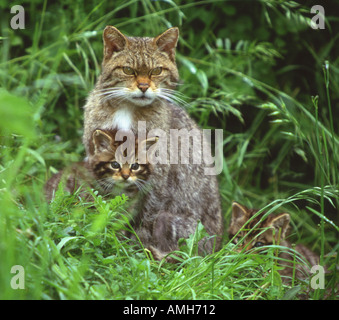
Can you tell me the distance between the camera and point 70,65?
16.9 feet

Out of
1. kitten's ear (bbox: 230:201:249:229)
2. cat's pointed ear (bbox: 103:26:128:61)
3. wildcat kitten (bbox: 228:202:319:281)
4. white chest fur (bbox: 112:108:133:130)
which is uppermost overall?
cat's pointed ear (bbox: 103:26:128:61)

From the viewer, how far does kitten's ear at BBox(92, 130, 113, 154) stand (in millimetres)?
3867

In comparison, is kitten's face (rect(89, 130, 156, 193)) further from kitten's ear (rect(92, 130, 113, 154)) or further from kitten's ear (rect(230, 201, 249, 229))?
kitten's ear (rect(230, 201, 249, 229))

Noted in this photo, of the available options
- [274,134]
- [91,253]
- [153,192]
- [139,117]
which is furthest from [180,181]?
[274,134]

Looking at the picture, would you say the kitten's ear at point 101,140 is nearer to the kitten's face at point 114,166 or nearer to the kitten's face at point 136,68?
the kitten's face at point 114,166

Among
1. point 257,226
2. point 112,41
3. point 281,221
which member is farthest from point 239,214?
point 112,41

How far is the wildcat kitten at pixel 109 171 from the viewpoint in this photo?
3.80 meters

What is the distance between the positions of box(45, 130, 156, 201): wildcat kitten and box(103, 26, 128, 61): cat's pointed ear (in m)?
0.64

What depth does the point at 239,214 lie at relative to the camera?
4543 mm

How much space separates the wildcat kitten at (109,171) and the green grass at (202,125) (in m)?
0.19

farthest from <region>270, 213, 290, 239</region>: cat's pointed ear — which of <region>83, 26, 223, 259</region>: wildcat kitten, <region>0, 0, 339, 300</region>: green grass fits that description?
<region>83, 26, 223, 259</region>: wildcat kitten

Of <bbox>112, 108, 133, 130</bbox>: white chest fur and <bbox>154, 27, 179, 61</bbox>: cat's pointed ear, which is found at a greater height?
<bbox>154, 27, 179, 61</bbox>: cat's pointed ear

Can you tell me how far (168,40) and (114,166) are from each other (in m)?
1.10
